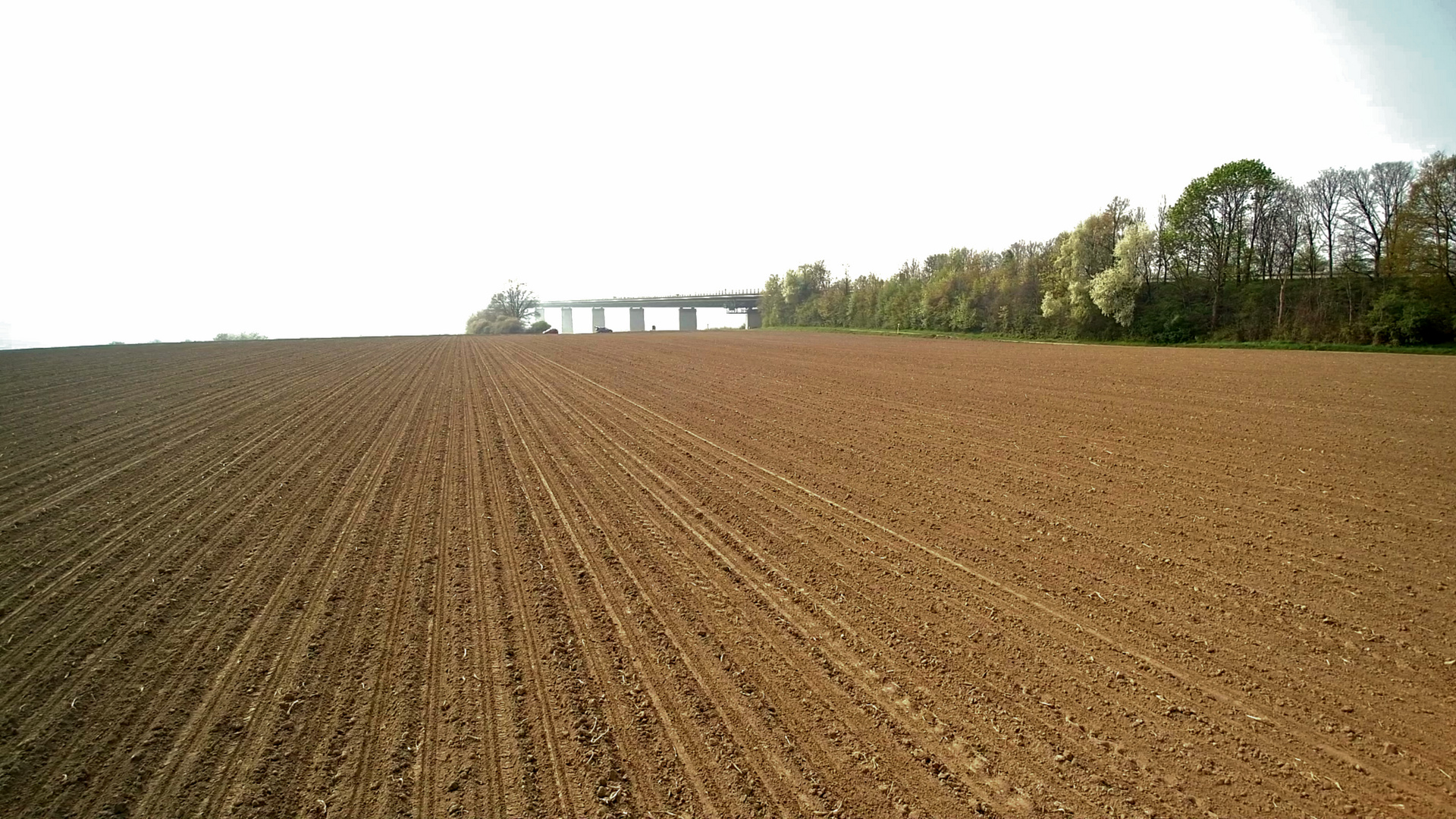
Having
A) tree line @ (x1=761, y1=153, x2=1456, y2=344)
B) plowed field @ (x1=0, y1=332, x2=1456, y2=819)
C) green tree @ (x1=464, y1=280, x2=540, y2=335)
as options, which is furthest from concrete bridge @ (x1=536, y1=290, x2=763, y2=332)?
plowed field @ (x1=0, y1=332, x2=1456, y2=819)

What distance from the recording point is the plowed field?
4.11m

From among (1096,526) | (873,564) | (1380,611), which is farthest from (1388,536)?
(873,564)

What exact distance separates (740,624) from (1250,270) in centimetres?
5260

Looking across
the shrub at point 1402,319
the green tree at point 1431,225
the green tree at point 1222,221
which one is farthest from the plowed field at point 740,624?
the green tree at point 1222,221

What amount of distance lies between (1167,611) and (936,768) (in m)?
3.50

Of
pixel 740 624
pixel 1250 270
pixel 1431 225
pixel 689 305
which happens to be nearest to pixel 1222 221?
pixel 1250 270

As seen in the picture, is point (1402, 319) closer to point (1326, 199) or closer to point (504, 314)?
point (1326, 199)

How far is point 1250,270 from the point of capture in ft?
143

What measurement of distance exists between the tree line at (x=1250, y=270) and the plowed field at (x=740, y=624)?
27.5 m

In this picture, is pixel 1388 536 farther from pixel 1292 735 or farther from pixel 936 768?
pixel 936 768

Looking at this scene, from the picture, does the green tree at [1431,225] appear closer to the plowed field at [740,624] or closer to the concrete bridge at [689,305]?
the plowed field at [740,624]

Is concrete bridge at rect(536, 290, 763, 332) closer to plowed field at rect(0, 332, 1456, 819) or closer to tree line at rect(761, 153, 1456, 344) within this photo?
tree line at rect(761, 153, 1456, 344)

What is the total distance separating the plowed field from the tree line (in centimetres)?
2747

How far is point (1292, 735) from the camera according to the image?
14.6 feet
